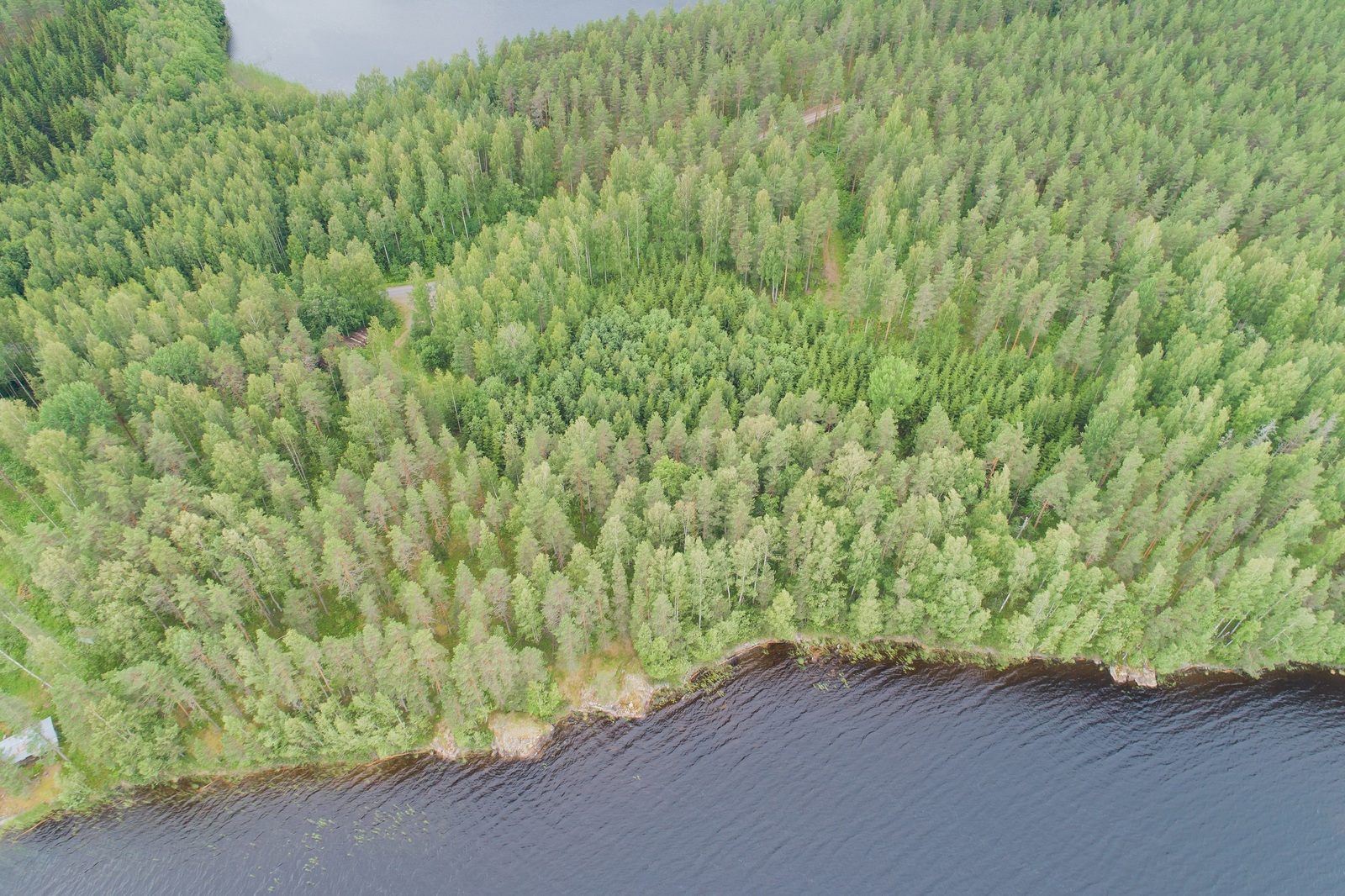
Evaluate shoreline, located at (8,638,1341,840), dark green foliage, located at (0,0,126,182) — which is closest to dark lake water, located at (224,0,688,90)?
dark green foliage, located at (0,0,126,182)

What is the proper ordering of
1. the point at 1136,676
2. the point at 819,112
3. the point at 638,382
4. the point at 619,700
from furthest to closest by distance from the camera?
the point at 819,112 → the point at 638,382 → the point at 1136,676 → the point at 619,700

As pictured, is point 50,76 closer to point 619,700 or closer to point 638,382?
point 638,382

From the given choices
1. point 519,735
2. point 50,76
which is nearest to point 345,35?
point 50,76

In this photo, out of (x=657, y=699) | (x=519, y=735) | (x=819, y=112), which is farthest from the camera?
(x=819, y=112)

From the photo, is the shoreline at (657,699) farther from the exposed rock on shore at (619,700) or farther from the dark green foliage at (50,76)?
the dark green foliage at (50,76)

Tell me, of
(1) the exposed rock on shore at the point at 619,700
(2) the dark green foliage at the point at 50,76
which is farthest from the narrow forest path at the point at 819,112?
(2) the dark green foliage at the point at 50,76

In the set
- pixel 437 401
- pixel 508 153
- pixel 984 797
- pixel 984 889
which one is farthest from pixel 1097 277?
pixel 508 153

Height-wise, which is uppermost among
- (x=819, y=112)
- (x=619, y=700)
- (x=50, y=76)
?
(x=50, y=76)

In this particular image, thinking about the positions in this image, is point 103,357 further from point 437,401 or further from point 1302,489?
point 1302,489
